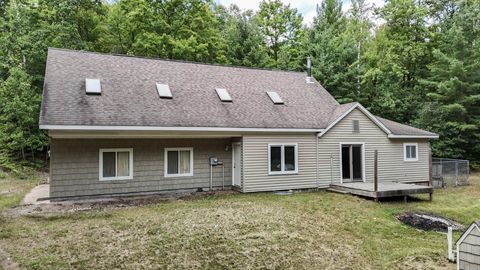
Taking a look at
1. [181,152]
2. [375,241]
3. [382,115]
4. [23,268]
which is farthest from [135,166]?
[382,115]

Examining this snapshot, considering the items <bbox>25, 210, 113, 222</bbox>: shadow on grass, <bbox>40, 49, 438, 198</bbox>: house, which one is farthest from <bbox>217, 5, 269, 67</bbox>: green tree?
<bbox>25, 210, 113, 222</bbox>: shadow on grass

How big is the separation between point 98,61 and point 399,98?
20650 mm

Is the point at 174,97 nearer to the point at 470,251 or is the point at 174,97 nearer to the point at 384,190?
the point at 384,190

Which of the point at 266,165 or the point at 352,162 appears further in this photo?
the point at 352,162

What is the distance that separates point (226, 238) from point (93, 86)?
24.8 ft

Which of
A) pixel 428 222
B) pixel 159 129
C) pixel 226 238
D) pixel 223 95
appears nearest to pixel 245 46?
pixel 223 95

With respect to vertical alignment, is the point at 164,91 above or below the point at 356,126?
above

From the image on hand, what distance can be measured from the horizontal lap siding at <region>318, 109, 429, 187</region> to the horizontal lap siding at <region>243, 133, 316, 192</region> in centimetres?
50

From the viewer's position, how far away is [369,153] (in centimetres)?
1412

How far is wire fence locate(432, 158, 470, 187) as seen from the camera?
15375 millimetres

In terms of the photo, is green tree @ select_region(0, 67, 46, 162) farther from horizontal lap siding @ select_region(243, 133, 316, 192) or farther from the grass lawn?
horizontal lap siding @ select_region(243, 133, 316, 192)

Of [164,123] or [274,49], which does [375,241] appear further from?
[274,49]

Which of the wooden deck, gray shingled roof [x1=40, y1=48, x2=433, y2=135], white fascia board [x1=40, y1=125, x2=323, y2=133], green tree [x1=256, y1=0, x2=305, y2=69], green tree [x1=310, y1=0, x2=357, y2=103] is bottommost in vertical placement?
the wooden deck

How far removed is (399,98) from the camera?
963 inches
